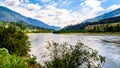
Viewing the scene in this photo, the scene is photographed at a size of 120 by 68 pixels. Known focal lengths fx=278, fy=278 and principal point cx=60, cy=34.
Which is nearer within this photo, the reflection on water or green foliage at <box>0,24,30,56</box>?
green foliage at <box>0,24,30,56</box>

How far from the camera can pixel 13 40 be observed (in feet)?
95.6

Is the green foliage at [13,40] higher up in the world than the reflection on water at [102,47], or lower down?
higher up

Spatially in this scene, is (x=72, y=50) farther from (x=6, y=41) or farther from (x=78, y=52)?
(x=6, y=41)

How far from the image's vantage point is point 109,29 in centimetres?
19125

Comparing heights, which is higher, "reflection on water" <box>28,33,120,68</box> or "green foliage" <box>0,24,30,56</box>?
"green foliage" <box>0,24,30,56</box>

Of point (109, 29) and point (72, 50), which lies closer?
point (72, 50)

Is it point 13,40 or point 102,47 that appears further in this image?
point 102,47

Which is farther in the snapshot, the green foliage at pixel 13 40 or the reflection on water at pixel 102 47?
the reflection on water at pixel 102 47

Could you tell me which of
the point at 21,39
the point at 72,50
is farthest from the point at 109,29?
the point at 72,50

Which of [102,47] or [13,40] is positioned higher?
[13,40]

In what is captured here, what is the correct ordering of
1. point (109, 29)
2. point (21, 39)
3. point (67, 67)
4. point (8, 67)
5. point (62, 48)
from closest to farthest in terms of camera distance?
point (8, 67)
point (67, 67)
point (62, 48)
point (21, 39)
point (109, 29)

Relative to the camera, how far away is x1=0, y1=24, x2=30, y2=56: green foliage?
94.3ft

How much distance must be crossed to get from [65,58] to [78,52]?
90cm

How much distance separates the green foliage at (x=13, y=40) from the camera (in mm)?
28750
